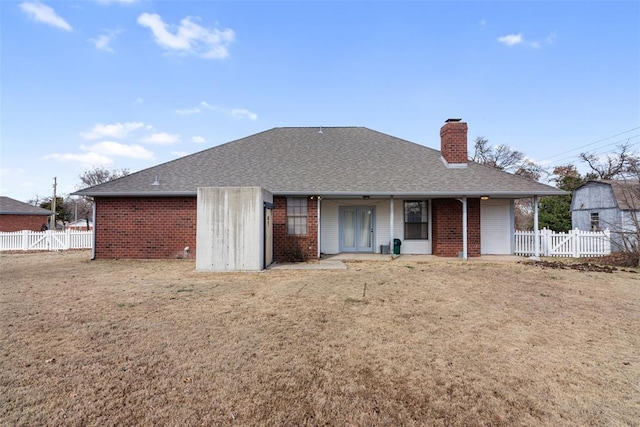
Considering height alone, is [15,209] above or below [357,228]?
above

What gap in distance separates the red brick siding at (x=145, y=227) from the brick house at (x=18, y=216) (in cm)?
2109

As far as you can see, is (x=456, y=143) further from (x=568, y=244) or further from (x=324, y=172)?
(x=568, y=244)

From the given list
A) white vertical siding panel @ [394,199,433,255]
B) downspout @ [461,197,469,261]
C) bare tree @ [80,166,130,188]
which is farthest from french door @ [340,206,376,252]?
bare tree @ [80,166,130,188]

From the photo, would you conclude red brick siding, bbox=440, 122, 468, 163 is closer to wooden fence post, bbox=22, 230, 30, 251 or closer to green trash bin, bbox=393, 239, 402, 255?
green trash bin, bbox=393, 239, 402, 255

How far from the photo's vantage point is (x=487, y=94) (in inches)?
660

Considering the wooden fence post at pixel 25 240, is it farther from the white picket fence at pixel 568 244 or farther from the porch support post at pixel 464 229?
the white picket fence at pixel 568 244

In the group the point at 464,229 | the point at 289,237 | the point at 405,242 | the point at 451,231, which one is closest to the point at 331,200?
the point at 289,237

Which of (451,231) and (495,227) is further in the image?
(495,227)

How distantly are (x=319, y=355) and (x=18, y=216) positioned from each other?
113 feet

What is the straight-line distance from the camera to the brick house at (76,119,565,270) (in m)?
12.0

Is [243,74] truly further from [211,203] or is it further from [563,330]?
[563,330]

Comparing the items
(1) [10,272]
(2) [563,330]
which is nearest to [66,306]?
(1) [10,272]

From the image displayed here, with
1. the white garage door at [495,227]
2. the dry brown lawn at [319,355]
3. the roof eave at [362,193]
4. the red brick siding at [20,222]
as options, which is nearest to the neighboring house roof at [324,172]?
the roof eave at [362,193]

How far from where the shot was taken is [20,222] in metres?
26.3
